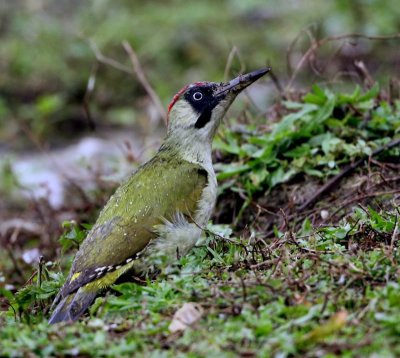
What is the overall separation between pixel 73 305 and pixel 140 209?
78 cm

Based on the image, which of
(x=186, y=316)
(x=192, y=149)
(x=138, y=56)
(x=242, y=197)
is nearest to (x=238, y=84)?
(x=192, y=149)

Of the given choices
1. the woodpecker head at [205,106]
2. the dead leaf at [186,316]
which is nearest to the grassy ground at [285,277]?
the dead leaf at [186,316]

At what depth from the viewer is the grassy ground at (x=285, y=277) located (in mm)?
3162

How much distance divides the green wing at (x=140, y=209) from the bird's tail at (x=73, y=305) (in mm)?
151

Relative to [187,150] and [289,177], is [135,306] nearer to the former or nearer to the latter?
[187,150]

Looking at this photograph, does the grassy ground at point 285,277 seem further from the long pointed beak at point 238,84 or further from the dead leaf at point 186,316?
the long pointed beak at point 238,84

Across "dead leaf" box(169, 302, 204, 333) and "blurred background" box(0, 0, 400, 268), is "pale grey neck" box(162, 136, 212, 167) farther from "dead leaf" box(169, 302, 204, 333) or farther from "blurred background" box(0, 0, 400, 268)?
"blurred background" box(0, 0, 400, 268)

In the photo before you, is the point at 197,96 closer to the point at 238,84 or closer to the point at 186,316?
the point at 238,84

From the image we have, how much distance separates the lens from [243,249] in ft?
14.4

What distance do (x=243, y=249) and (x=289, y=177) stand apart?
140 centimetres

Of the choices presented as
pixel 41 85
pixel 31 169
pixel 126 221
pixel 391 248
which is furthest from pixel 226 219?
pixel 41 85

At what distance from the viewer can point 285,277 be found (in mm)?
3699

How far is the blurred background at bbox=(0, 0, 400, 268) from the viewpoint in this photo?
1022 centimetres

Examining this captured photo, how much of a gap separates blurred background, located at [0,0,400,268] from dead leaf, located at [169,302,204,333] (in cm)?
573
